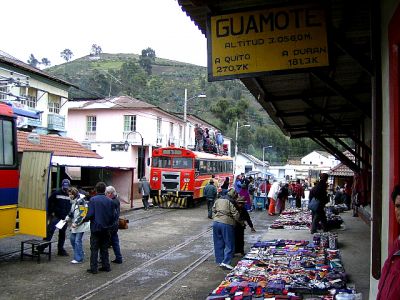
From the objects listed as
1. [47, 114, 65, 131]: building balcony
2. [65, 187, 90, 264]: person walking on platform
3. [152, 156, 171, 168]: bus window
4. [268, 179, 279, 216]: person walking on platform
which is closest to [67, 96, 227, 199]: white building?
[47, 114, 65, 131]: building balcony

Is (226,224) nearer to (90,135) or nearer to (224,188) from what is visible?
(224,188)

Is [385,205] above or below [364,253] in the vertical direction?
above

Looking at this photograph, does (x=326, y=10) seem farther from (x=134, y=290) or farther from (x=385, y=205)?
(x=134, y=290)

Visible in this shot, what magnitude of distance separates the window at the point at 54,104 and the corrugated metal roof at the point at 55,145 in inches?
151

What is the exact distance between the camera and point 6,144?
952 cm

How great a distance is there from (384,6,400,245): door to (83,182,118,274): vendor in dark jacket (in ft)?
20.5

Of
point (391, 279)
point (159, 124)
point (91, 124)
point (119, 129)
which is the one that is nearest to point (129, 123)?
point (119, 129)

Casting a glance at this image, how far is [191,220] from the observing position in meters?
19.6

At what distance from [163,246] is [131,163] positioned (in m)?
23.5

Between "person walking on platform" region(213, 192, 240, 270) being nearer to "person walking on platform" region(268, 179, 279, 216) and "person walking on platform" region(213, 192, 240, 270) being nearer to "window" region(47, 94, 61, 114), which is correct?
"person walking on platform" region(268, 179, 279, 216)

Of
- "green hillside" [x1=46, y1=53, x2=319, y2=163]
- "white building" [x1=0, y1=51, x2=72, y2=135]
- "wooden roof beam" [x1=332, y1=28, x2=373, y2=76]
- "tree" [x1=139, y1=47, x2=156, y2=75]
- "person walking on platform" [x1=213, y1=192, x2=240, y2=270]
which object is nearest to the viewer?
"wooden roof beam" [x1=332, y1=28, x2=373, y2=76]

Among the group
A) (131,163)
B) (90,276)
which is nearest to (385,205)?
(90,276)

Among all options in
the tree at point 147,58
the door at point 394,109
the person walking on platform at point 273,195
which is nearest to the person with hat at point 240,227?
the door at point 394,109

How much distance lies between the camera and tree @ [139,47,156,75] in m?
149
